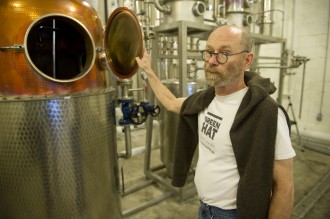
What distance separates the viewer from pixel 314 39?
321 cm

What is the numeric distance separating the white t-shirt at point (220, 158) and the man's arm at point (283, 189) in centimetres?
13

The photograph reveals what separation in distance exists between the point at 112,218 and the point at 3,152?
745 millimetres

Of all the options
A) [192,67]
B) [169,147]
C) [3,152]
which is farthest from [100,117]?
[192,67]

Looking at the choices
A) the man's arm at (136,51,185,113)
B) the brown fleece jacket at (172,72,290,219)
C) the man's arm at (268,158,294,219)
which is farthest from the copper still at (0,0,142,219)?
the man's arm at (268,158,294,219)

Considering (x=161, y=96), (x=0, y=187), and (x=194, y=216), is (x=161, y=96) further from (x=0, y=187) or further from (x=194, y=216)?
(x=194, y=216)

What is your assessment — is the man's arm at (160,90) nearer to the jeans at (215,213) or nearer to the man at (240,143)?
the man at (240,143)

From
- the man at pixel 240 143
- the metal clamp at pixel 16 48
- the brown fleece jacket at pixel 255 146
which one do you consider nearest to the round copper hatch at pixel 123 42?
the metal clamp at pixel 16 48

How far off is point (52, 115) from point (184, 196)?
4.78 feet

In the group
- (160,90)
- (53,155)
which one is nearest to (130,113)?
(160,90)

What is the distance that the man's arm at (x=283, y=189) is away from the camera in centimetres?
84

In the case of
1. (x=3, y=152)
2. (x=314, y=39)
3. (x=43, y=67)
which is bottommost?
(x=3, y=152)

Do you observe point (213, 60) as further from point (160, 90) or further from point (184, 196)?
point (184, 196)

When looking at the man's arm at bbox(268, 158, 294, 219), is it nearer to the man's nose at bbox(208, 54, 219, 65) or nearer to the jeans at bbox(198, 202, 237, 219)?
the jeans at bbox(198, 202, 237, 219)

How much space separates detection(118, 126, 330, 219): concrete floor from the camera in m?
1.89
